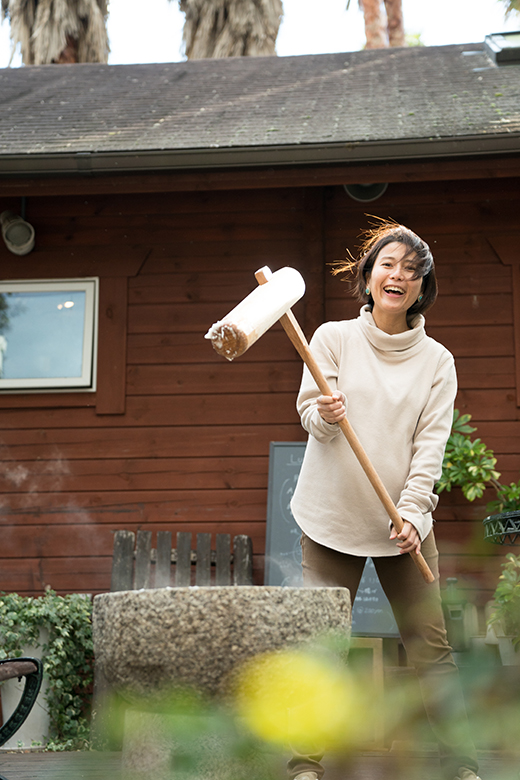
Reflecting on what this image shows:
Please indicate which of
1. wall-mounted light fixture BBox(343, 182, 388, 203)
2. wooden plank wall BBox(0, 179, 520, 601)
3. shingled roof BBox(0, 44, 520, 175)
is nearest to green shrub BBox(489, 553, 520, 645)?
wooden plank wall BBox(0, 179, 520, 601)

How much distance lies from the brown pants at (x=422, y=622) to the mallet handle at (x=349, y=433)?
0.36ft

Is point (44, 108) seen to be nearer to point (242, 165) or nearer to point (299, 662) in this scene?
point (242, 165)

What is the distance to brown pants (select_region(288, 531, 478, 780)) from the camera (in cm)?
241

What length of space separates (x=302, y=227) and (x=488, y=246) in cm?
119

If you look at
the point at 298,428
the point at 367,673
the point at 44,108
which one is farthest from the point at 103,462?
the point at 44,108

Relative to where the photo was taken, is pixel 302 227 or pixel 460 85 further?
pixel 460 85

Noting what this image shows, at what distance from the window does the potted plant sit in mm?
2775

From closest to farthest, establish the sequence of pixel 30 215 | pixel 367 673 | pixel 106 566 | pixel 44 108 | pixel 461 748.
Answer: pixel 461 748 < pixel 367 673 < pixel 106 566 < pixel 30 215 < pixel 44 108

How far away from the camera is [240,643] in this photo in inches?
53.9

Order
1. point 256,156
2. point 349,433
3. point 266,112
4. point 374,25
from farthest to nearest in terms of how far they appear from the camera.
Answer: point 374,25, point 266,112, point 256,156, point 349,433

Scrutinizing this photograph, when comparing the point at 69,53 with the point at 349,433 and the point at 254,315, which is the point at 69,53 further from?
the point at 254,315

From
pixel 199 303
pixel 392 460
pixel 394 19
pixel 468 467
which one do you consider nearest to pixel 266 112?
pixel 199 303

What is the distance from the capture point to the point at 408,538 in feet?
7.59

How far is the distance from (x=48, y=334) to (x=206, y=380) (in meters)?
1.11
